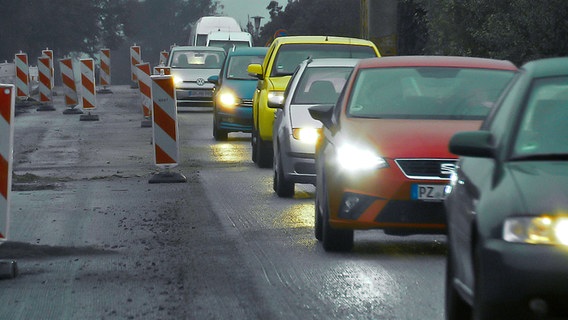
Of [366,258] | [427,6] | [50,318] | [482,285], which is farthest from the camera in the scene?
[427,6]

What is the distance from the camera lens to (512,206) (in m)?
6.29

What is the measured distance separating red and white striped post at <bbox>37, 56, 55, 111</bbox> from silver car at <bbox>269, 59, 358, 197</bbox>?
2268 cm

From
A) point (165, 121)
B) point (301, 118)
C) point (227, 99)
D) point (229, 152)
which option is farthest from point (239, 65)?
point (301, 118)

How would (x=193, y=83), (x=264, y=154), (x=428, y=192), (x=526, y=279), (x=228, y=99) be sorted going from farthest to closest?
(x=193, y=83), (x=228, y=99), (x=264, y=154), (x=428, y=192), (x=526, y=279)

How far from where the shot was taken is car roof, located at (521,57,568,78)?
736 cm

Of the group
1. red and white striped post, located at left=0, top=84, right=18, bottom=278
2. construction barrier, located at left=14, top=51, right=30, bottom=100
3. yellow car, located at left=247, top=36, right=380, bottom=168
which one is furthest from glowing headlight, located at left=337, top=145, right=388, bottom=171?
construction barrier, located at left=14, top=51, right=30, bottom=100

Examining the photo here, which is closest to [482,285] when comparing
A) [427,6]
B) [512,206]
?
[512,206]

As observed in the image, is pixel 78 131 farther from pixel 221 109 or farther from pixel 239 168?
pixel 239 168

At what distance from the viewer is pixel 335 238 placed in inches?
455

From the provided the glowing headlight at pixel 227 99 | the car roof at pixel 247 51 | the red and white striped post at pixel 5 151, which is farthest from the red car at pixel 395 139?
the car roof at pixel 247 51

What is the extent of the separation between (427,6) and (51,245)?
74.0 ft

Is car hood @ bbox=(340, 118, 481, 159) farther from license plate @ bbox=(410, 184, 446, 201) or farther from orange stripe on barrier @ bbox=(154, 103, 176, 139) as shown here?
orange stripe on barrier @ bbox=(154, 103, 176, 139)

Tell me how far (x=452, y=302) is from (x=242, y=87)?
19.6 m

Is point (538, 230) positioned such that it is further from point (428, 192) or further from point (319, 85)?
point (319, 85)
